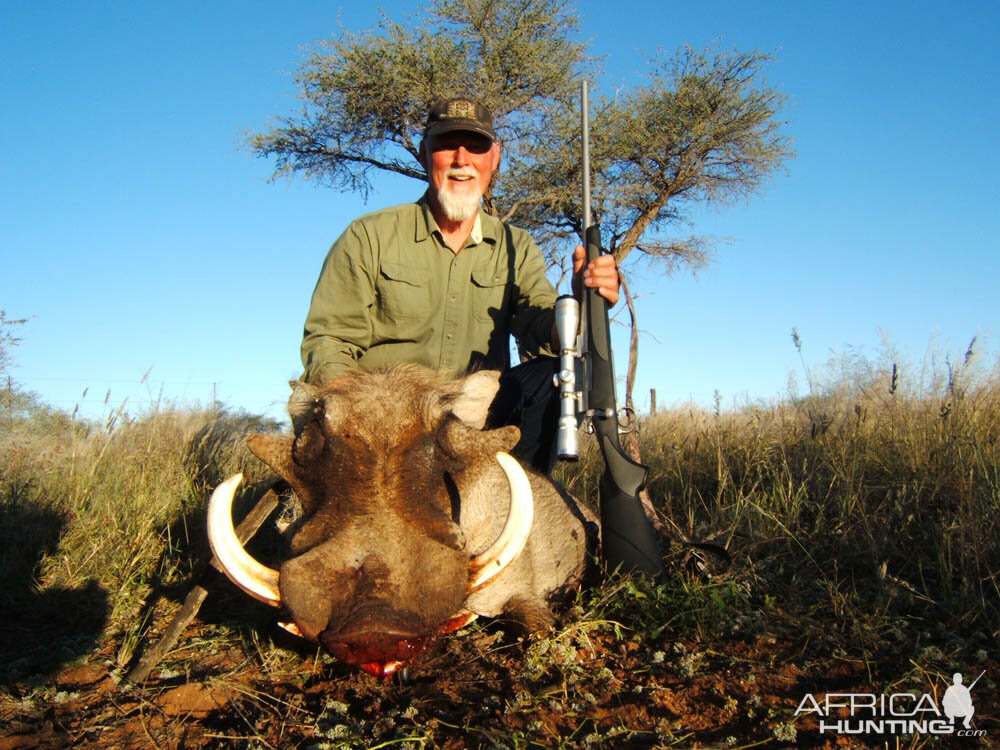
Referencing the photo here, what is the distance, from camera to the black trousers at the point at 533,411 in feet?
11.5

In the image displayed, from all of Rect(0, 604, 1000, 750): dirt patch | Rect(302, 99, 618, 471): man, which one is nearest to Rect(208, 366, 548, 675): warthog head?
Rect(0, 604, 1000, 750): dirt patch

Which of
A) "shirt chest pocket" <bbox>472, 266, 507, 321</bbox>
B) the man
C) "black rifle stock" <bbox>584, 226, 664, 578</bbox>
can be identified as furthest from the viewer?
"shirt chest pocket" <bbox>472, 266, 507, 321</bbox>

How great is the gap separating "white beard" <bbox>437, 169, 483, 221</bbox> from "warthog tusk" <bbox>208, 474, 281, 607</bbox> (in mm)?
2329

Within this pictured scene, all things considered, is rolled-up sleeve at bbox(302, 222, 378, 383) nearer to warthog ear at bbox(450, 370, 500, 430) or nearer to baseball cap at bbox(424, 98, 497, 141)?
baseball cap at bbox(424, 98, 497, 141)

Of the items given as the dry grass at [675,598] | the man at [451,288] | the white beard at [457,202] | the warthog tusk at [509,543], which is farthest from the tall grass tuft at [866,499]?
the white beard at [457,202]

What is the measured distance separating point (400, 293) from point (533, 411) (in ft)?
3.18

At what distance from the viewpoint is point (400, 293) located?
3762 mm

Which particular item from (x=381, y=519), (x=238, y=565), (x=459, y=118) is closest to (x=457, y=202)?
(x=459, y=118)

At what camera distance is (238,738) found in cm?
182

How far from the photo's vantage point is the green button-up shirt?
3.69 metres

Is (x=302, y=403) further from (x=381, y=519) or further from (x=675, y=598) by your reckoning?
(x=675, y=598)

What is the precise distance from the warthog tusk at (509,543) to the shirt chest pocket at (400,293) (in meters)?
1.90

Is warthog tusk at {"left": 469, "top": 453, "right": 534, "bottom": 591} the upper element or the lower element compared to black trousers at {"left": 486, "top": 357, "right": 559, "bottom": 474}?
lower

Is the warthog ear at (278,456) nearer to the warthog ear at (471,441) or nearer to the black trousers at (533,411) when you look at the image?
the warthog ear at (471,441)
